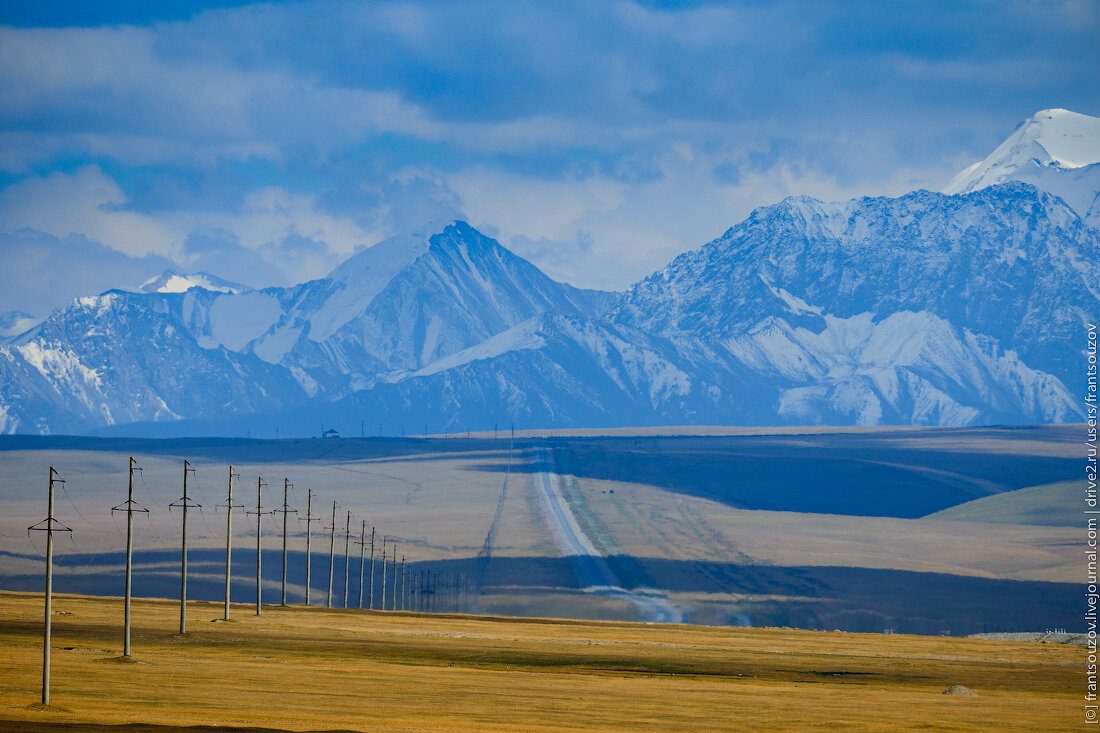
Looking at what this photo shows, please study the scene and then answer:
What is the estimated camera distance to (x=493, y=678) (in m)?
77.7

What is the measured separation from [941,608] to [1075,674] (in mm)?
103705

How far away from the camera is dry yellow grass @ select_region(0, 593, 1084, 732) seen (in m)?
59.3

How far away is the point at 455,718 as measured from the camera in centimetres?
5959

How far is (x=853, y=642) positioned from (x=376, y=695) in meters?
69.5

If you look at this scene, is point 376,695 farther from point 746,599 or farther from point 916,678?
point 746,599

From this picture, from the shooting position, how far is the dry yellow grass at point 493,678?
195ft

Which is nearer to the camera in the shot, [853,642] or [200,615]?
[200,615]

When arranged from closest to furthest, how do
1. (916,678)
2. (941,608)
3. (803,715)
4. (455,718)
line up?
(455,718)
(803,715)
(916,678)
(941,608)

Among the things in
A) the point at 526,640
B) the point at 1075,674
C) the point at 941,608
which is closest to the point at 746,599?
the point at 941,608

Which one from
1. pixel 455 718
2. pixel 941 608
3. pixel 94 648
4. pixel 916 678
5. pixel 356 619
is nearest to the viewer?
pixel 455 718

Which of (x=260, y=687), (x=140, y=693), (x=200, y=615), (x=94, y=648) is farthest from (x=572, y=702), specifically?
(x=200, y=615)

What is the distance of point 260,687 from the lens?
220 ft

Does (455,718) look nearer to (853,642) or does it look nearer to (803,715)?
(803,715)

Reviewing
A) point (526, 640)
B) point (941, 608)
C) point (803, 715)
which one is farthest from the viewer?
point (941, 608)
